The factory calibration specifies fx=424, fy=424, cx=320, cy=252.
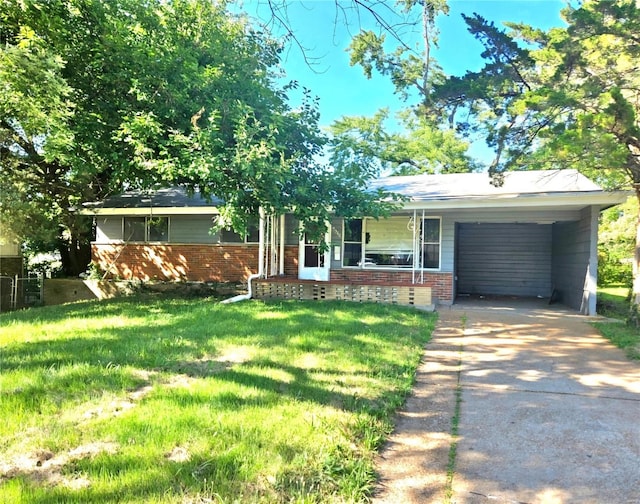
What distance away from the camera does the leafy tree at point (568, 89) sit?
6.89 meters

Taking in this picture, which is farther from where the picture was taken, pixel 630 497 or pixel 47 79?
pixel 47 79

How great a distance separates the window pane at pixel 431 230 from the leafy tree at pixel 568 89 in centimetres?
237

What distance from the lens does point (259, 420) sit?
129 inches

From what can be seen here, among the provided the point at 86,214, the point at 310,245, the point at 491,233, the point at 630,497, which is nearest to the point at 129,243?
the point at 86,214

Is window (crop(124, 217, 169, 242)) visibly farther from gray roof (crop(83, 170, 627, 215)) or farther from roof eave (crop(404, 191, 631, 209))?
roof eave (crop(404, 191, 631, 209))

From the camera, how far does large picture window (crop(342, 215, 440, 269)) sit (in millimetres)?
11945

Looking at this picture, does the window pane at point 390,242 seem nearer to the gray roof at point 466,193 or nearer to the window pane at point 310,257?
the gray roof at point 466,193

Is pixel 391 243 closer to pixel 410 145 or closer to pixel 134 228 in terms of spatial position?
pixel 134 228

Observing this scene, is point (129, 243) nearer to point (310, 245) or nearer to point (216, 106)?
Result: point (310, 245)

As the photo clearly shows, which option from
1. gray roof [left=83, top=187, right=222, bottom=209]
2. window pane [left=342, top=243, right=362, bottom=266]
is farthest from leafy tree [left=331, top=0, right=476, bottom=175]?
gray roof [left=83, top=187, right=222, bottom=209]

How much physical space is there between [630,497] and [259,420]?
2.46m

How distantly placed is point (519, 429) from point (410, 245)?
8.88 metres

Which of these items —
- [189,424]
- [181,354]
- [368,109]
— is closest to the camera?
[189,424]

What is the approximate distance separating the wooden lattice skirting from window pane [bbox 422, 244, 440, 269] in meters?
1.46
